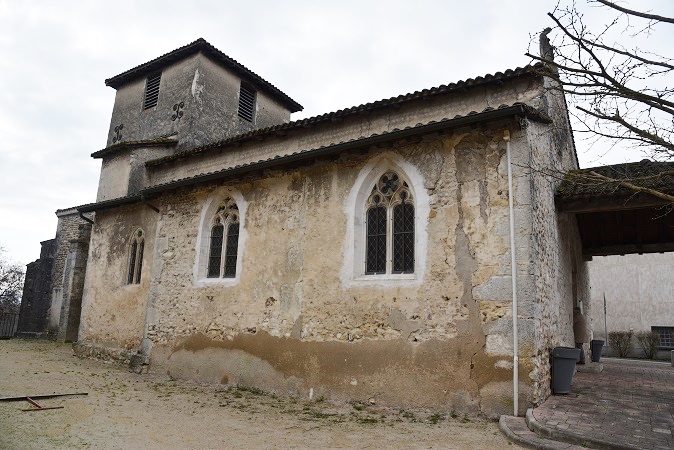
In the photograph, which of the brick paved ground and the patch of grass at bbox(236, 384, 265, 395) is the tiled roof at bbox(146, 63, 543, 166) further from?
the patch of grass at bbox(236, 384, 265, 395)

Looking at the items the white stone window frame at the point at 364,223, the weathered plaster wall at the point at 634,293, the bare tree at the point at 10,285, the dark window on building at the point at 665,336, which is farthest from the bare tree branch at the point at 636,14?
the bare tree at the point at 10,285

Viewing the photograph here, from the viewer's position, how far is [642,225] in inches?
463

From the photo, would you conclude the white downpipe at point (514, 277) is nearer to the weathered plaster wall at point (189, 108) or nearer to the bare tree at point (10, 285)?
the weathered plaster wall at point (189, 108)

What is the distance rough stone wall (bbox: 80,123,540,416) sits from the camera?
22.1ft

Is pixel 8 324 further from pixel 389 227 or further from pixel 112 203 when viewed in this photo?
pixel 389 227

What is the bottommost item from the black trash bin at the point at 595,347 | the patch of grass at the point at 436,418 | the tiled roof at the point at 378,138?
the patch of grass at the point at 436,418

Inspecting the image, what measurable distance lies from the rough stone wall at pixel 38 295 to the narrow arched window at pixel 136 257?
1108cm

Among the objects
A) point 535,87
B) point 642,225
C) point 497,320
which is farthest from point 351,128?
point 642,225

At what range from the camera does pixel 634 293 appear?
23.9 meters

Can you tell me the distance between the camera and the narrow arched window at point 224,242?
33.2 feet

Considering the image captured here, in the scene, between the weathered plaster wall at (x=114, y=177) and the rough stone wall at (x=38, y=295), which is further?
the rough stone wall at (x=38, y=295)

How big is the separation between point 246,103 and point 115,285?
7.65 m

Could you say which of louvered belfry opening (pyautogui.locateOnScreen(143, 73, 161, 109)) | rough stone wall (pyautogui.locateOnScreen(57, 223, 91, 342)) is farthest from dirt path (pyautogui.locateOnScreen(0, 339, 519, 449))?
louvered belfry opening (pyautogui.locateOnScreen(143, 73, 161, 109))

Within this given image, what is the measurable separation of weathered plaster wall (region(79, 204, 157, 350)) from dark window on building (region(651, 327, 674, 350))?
23449mm
